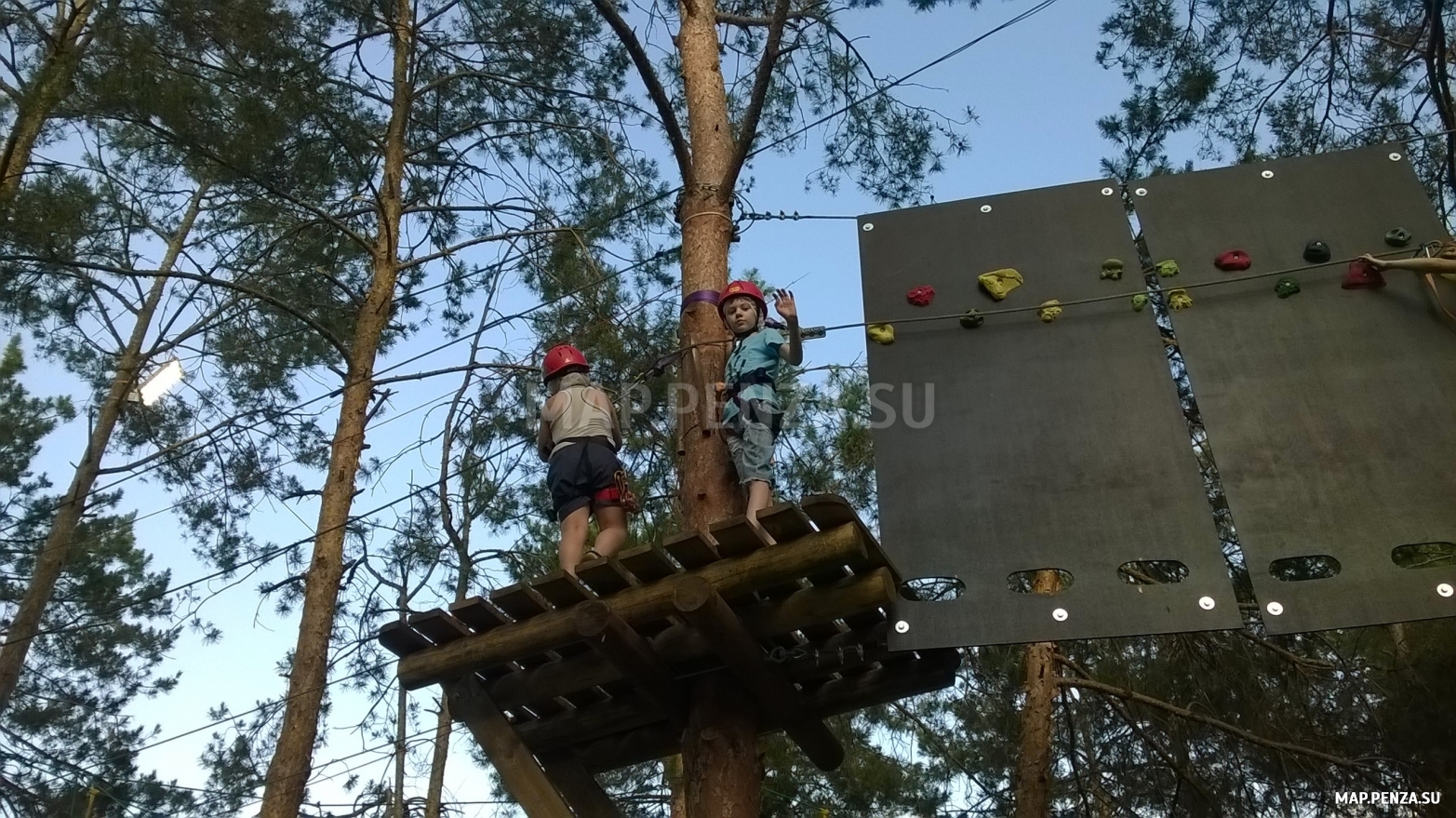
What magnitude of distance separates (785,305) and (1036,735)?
360 centimetres

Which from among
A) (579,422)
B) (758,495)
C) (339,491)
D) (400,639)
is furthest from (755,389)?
(339,491)

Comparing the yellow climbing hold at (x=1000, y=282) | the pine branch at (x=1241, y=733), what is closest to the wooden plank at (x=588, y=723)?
the yellow climbing hold at (x=1000, y=282)

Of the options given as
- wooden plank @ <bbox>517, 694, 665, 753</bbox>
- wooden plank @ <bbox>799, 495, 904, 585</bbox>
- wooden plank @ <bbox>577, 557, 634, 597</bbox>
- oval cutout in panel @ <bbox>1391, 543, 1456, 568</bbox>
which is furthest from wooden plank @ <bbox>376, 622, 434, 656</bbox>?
oval cutout in panel @ <bbox>1391, 543, 1456, 568</bbox>

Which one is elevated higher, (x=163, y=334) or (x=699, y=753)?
(x=163, y=334)

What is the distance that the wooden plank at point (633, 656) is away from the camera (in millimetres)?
3494

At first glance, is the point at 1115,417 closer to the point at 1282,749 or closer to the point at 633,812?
the point at 1282,749

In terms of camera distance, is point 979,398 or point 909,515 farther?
point 979,398

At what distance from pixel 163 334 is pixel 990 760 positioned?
25.8 feet

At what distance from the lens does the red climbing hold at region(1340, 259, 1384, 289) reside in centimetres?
413

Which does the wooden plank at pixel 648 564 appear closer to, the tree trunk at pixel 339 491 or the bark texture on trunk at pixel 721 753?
the bark texture on trunk at pixel 721 753

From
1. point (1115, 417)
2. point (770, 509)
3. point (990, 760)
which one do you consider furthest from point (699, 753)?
point (990, 760)

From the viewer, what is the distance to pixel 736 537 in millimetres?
3438

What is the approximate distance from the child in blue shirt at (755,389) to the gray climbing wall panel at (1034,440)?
0.36m

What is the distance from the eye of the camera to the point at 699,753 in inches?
148
